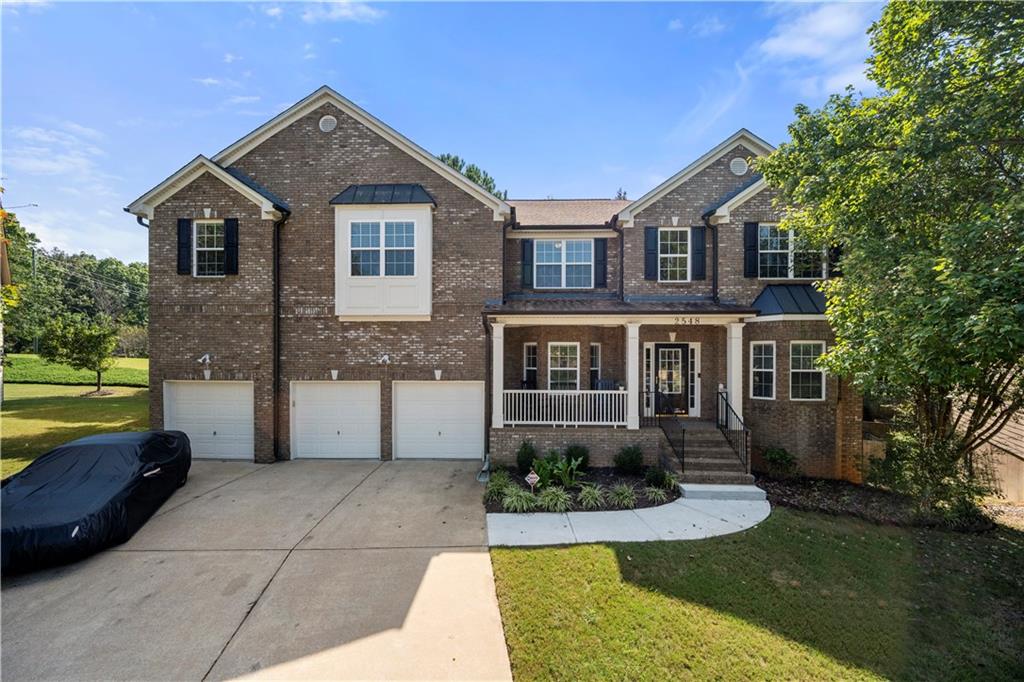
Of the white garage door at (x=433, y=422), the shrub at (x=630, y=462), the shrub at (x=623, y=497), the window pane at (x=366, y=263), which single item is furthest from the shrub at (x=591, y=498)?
the window pane at (x=366, y=263)

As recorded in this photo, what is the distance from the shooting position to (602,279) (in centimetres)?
1171

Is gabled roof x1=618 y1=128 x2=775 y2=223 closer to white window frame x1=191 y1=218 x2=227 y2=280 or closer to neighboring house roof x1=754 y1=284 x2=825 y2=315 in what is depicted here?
neighboring house roof x1=754 y1=284 x2=825 y2=315

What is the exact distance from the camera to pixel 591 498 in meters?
7.56

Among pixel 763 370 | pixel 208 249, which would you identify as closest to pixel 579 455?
pixel 763 370

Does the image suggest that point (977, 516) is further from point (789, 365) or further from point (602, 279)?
point (602, 279)

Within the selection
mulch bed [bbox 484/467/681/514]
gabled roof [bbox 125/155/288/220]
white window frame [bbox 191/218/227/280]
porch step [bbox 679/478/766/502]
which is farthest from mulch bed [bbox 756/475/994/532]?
white window frame [bbox 191/218/227/280]

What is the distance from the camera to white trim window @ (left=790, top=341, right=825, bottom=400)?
9.67 metres

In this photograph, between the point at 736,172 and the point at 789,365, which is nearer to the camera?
the point at 789,365

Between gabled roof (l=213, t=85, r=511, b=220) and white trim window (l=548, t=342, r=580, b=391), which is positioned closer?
gabled roof (l=213, t=85, r=511, b=220)

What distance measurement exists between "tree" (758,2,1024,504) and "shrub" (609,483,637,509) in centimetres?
453

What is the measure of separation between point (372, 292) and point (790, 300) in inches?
430

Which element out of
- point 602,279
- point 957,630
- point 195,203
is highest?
point 195,203

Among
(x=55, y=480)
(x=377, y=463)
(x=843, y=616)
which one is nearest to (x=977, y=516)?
(x=843, y=616)

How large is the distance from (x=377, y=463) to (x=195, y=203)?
336 inches
